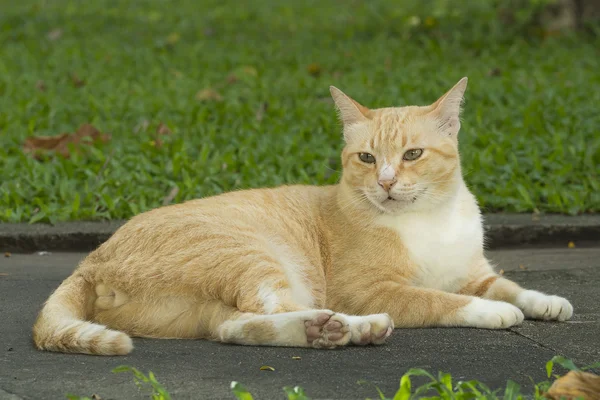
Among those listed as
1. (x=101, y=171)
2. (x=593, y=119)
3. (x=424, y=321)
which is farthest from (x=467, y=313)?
(x=593, y=119)

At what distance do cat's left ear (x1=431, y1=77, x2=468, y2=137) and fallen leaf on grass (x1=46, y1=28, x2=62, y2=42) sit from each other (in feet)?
28.3

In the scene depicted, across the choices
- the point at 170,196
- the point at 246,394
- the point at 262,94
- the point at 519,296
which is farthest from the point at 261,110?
the point at 246,394

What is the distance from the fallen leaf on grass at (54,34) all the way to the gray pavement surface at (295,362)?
8188 millimetres

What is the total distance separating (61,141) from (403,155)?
4.11 metres

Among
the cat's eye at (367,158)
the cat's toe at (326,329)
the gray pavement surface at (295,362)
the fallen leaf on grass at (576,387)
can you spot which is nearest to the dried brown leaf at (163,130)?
the gray pavement surface at (295,362)

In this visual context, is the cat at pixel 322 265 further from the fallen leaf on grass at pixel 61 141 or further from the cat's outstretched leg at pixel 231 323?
the fallen leaf on grass at pixel 61 141

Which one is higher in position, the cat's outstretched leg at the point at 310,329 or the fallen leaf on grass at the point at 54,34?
the fallen leaf on grass at the point at 54,34

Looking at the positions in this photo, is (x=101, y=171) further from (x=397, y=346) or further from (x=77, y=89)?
(x=397, y=346)

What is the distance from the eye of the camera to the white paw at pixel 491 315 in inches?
184

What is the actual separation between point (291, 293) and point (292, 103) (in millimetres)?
5232

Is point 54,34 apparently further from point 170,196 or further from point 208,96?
point 170,196

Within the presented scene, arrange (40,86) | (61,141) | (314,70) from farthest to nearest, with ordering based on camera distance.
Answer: (314,70), (40,86), (61,141)

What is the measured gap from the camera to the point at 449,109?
5238 mm

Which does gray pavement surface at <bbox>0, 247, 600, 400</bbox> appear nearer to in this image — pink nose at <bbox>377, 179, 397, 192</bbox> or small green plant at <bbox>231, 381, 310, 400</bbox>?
small green plant at <bbox>231, 381, 310, 400</bbox>
